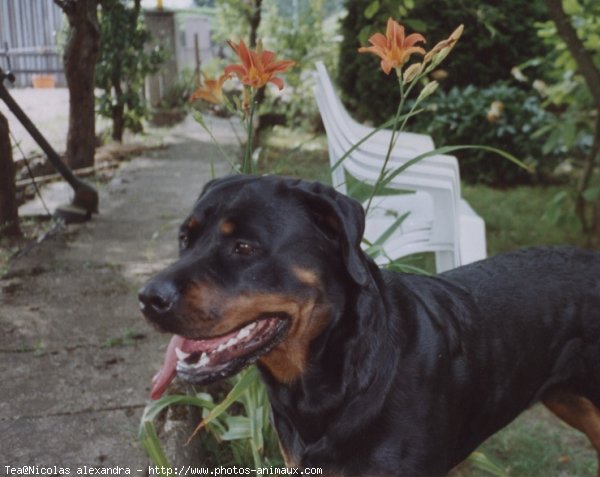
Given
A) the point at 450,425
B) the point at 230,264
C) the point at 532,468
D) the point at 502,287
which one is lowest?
the point at 532,468

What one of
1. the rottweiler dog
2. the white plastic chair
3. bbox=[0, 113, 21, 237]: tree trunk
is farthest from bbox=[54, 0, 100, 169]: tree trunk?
the rottweiler dog

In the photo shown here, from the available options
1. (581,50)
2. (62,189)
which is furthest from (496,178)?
(62,189)

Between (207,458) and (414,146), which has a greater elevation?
(414,146)

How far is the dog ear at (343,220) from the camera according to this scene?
2141 millimetres

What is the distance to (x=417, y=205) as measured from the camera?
4418 mm

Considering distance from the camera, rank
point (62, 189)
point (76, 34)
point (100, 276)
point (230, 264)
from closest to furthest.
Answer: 1. point (230, 264)
2. point (100, 276)
3. point (76, 34)
4. point (62, 189)

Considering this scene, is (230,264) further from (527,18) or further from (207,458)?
A: (527,18)

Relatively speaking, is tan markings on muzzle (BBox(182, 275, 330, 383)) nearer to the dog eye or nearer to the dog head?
the dog head

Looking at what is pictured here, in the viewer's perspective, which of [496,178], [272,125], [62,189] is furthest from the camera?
[272,125]

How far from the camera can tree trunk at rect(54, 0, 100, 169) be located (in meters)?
6.07

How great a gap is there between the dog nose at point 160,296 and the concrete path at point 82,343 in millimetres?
909

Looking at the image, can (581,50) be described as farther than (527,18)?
No

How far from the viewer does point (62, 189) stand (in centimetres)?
670

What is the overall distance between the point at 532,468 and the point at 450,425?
1137mm
